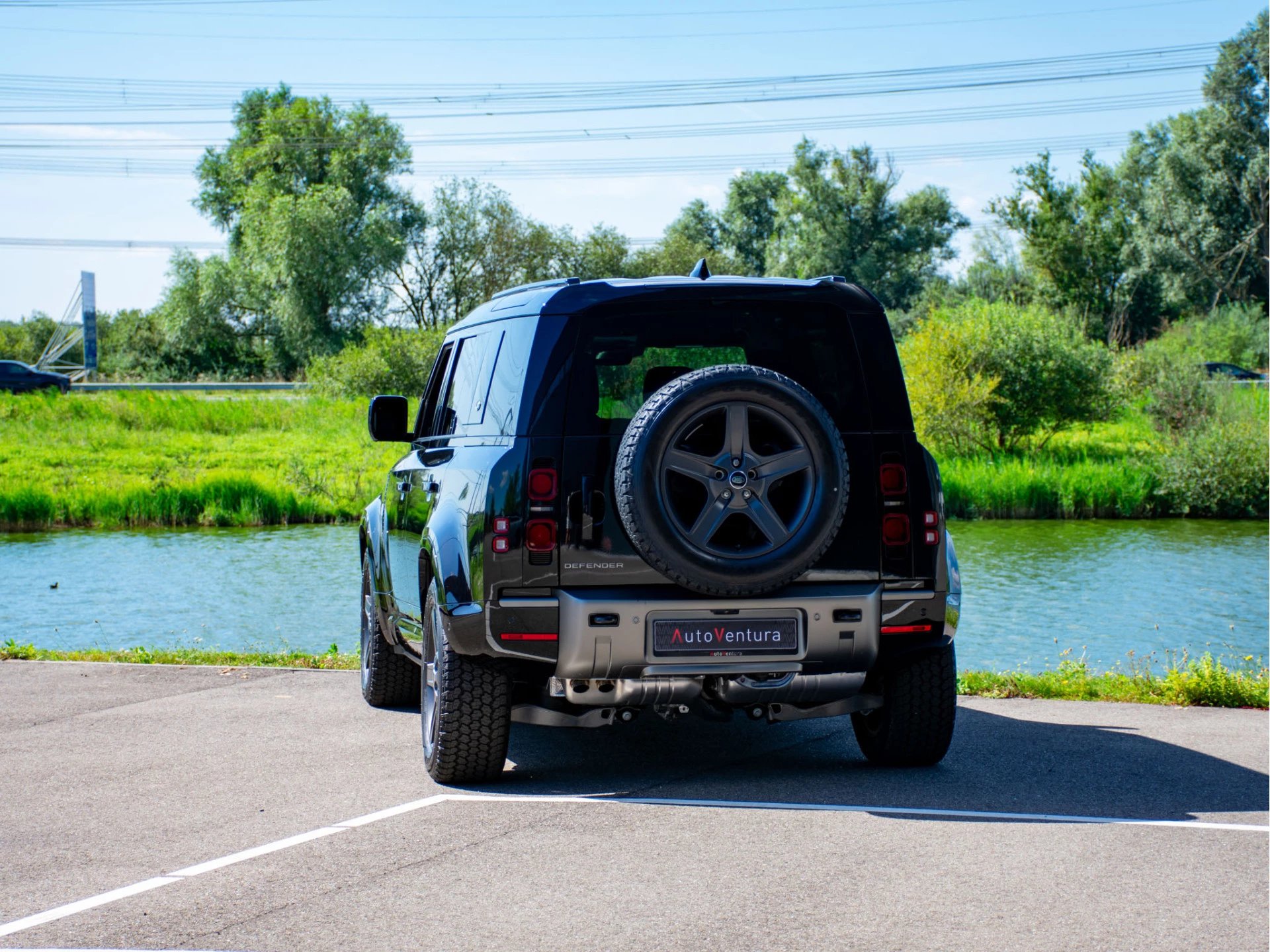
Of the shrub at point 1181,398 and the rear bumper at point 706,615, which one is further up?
the shrub at point 1181,398

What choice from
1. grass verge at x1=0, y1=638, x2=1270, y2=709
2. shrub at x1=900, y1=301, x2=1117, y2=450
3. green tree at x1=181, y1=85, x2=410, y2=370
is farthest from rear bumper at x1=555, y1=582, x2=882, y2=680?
green tree at x1=181, y1=85, x2=410, y2=370

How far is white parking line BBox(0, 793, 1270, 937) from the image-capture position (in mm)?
4969

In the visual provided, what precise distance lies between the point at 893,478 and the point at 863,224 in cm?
7922

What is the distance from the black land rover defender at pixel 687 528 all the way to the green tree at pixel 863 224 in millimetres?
76786

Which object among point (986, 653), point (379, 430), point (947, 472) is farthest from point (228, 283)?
point (379, 430)

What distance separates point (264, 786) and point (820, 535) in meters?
2.71

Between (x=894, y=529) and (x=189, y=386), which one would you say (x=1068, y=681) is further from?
(x=189, y=386)

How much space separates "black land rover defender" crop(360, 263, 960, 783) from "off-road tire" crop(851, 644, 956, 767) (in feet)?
0.04

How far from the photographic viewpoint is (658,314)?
20.3 feet

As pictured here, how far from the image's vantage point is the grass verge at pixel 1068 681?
8750 millimetres

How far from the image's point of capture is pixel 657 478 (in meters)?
5.62

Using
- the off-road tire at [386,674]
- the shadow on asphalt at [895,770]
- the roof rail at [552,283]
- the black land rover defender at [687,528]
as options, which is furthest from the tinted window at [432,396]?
the shadow on asphalt at [895,770]

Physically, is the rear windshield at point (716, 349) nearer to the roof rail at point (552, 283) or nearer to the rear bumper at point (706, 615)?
the roof rail at point (552, 283)

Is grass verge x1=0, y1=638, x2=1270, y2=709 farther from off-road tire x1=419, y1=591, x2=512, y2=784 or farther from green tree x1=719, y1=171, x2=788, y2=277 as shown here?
green tree x1=719, y1=171, x2=788, y2=277
